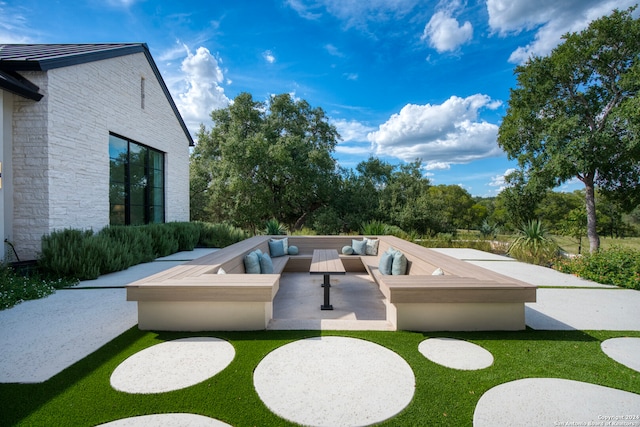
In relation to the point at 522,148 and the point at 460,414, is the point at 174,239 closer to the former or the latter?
the point at 460,414

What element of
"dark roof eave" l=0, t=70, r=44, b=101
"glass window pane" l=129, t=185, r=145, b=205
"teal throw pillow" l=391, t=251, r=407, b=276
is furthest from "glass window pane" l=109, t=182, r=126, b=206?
"teal throw pillow" l=391, t=251, r=407, b=276

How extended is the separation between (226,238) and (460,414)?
10.3 m

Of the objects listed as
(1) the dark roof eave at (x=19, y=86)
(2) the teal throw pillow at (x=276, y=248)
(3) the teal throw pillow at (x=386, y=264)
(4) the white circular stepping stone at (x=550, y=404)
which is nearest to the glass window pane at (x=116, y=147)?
(1) the dark roof eave at (x=19, y=86)

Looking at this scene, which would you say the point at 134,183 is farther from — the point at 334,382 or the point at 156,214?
the point at 334,382

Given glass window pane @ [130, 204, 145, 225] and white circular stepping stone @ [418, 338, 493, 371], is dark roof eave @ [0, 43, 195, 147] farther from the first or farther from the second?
white circular stepping stone @ [418, 338, 493, 371]

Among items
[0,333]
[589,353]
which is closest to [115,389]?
[0,333]

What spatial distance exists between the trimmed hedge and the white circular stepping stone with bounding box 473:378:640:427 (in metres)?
6.85

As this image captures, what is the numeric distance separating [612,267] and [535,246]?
2.45m

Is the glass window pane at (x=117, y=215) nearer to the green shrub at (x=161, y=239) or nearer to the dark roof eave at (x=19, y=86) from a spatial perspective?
the green shrub at (x=161, y=239)

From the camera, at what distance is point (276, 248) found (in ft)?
22.8

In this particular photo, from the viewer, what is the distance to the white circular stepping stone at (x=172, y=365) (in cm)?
217

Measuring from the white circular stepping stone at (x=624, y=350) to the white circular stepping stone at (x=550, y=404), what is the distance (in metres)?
0.66

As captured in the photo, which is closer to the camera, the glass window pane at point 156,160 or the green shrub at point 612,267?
the green shrub at point 612,267

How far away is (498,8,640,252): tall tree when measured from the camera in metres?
11.6
